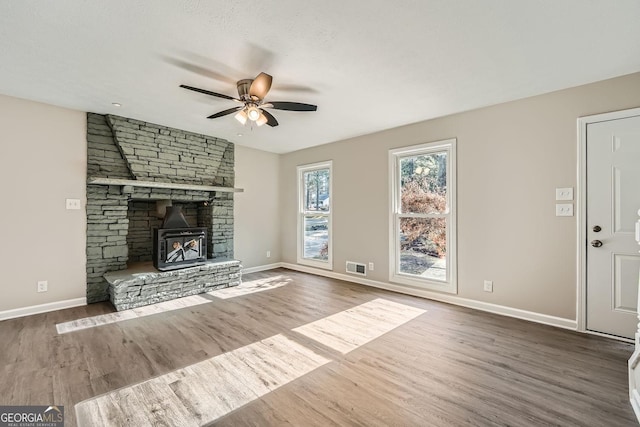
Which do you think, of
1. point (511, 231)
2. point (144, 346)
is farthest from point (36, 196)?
point (511, 231)

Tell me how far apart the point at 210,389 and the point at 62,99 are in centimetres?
361

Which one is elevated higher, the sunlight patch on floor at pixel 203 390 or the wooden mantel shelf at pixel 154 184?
the wooden mantel shelf at pixel 154 184

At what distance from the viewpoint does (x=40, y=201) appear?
345 centimetres

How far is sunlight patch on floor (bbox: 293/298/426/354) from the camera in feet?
8.98

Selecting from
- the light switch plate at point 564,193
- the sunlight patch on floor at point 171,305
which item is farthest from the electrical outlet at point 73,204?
the light switch plate at point 564,193

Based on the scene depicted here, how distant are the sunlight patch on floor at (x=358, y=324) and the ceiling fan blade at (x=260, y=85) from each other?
233 centimetres

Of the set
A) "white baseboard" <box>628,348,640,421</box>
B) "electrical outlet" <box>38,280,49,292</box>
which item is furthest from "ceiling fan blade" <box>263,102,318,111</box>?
"electrical outlet" <box>38,280,49,292</box>

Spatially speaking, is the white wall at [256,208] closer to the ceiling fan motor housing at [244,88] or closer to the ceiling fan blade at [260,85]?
the ceiling fan motor housing at [244,88]

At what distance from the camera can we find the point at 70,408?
1786 millimetres

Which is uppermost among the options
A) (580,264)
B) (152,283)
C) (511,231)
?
(511,231)

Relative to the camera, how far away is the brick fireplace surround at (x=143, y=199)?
3791mm

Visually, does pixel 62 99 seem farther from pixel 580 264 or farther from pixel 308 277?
pixel 580 264

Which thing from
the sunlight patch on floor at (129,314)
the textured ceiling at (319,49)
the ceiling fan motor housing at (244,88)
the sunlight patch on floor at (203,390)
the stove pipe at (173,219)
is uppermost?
the textured ceiling at (319,49)

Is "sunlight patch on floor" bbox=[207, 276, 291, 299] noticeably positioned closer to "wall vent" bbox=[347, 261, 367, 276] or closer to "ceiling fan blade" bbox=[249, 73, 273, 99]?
"wall vent" bbox=[347, 261, 367, 276]
